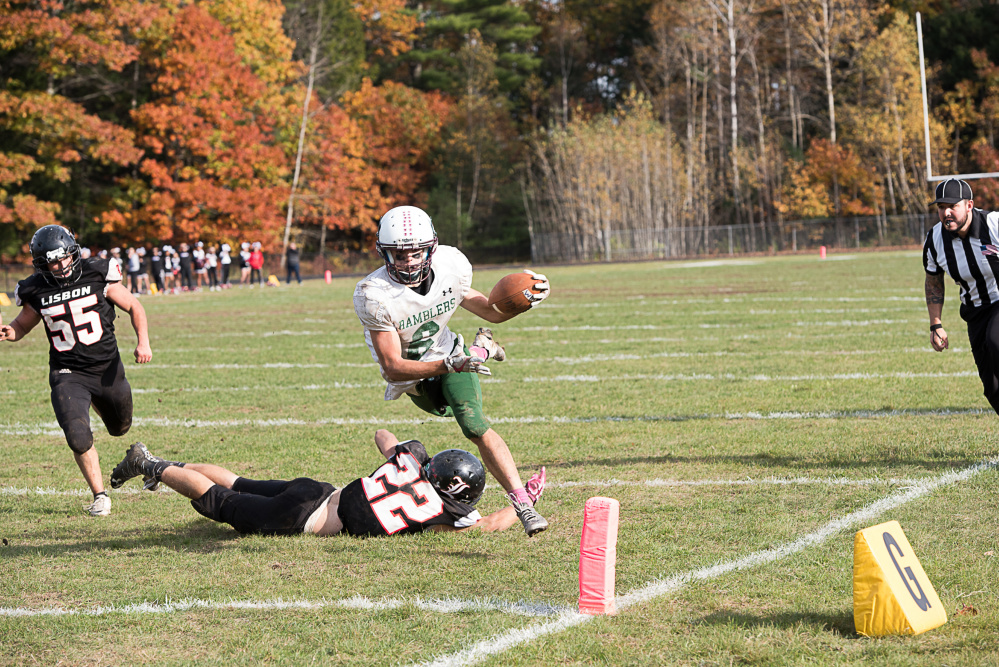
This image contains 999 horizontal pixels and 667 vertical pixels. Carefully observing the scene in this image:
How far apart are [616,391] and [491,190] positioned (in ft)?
160

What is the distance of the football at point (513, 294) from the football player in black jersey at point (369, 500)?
2.75 feet

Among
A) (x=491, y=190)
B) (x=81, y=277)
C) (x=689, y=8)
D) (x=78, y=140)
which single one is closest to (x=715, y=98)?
(x=689, y=8)

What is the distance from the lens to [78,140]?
3903 centimetres

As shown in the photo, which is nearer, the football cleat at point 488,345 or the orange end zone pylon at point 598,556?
the orange end zone pylon at point 598,556

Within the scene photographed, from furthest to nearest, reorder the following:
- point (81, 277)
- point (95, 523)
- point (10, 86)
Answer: point (10, 86), point (81, 277), point (95, 523)

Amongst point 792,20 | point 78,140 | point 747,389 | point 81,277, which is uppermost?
point 792,20

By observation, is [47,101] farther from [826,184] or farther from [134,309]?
[826,184]

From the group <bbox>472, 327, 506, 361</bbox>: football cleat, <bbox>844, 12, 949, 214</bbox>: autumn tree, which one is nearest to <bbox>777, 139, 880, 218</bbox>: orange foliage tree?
<bbox>844, 12, 949, 214</bbox>: autumn tree

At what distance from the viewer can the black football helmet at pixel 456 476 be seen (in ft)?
18.0

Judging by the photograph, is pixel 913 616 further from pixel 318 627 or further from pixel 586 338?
pixel 586 338

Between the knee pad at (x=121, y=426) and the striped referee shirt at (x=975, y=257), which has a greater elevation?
the striped referee shirt at (x=975, y=257)

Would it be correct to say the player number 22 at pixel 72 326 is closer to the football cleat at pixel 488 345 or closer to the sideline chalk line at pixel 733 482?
the sideline chalk line at pixel 733 482

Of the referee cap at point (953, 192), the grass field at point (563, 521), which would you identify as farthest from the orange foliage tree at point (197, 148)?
the referee cap at point (953, 192)

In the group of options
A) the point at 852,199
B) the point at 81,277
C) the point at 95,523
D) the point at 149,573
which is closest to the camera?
the point at 149,573
